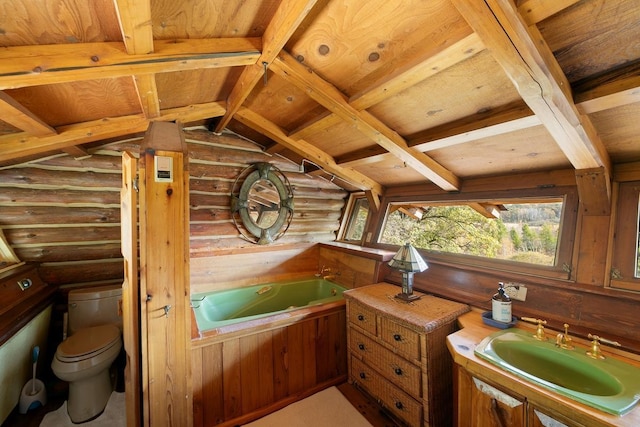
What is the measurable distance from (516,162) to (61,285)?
392cm

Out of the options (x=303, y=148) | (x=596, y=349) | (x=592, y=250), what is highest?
(x=303, y=148)

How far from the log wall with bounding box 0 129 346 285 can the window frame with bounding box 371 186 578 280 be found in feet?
5.20

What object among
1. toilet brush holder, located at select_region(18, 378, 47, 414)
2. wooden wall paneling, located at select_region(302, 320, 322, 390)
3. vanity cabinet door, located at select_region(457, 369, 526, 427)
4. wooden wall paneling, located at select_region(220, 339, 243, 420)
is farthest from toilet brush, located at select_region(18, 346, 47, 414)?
vanity cabinet door, located at select_region(457, 369, 526, 427)

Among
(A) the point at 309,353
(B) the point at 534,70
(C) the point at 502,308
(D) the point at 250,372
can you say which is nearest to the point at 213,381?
(D) the point at 250,372

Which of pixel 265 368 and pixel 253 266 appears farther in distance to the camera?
pixel 253 266

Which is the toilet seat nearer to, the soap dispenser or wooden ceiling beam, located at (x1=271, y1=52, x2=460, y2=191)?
wooden ceiling beam, located at (x1=271, y1=52, x2=460, y2=191)

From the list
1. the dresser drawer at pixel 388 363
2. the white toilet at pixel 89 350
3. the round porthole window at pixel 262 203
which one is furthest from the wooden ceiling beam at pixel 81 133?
the dresser drawer at pixel 388 363

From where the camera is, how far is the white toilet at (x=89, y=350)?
1914mm

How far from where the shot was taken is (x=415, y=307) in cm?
185

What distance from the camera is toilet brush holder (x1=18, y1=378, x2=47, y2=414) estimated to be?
199 cm

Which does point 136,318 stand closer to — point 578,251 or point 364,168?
point 364,168

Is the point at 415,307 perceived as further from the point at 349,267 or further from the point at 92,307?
the point at 92,307

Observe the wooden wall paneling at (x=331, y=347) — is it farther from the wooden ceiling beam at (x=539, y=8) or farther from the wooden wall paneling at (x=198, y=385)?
the wooden ceiling beam at (x=539, y=8)

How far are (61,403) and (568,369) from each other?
3445 mm
